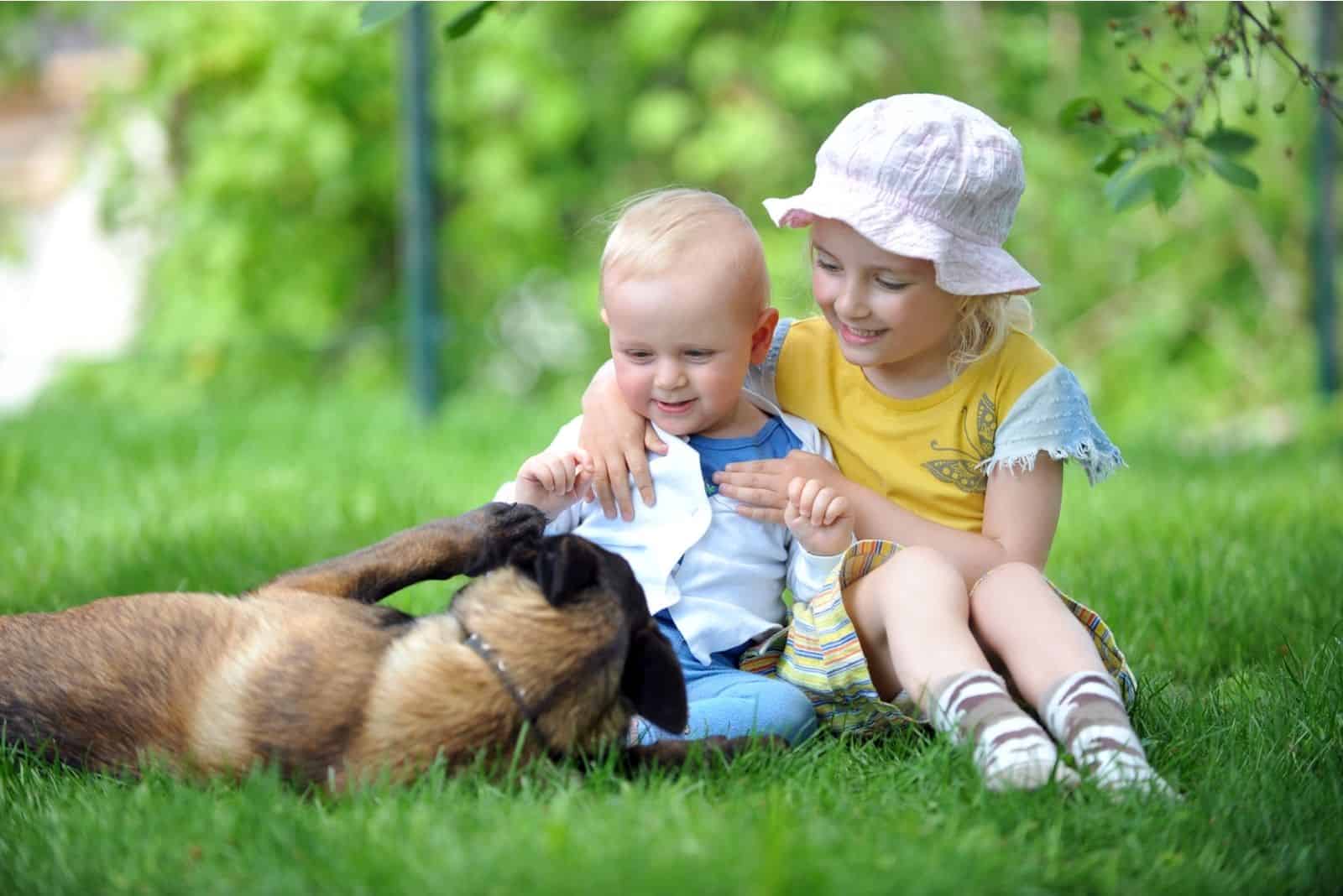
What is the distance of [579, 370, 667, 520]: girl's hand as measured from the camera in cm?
308

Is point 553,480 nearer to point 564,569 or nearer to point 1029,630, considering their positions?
point 564,569

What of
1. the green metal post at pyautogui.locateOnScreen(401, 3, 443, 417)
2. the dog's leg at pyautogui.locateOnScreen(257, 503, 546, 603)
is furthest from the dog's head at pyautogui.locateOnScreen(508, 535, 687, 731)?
the green metal post at pyautogui.locateOnScreen(401, 3, 443, 417)

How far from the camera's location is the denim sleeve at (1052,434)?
3.02 m

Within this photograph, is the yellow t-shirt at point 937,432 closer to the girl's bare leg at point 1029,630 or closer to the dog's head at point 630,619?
the girl's bare leg at point 1029,630

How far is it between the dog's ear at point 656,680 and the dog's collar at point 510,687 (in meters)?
0.17

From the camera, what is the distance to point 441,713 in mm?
2432

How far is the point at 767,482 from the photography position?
303cm

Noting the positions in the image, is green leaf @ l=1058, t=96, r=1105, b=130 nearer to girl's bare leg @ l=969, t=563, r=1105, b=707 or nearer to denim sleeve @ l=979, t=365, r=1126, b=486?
denim sleeve @ l=979, t=365, r=1126, b=486

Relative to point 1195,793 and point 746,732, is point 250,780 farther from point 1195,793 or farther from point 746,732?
point 1195,793

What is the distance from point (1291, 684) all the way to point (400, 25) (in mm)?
6085

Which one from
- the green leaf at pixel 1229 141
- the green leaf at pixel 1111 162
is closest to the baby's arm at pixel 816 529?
the green leaf at pixel 1111 162

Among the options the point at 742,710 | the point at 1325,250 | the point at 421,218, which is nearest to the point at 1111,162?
the point at 742,710

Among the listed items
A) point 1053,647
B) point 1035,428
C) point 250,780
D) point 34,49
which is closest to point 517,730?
point 250,780

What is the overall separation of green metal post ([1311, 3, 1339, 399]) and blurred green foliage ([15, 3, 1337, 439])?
4.81 feet
